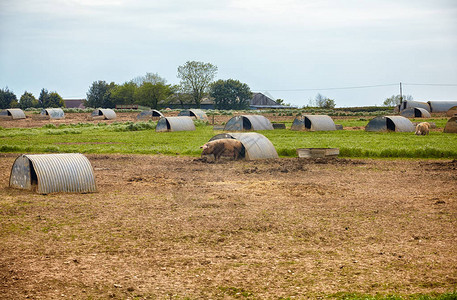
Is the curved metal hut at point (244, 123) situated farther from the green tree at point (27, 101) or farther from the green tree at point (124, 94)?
the green tree at point (27, 101)

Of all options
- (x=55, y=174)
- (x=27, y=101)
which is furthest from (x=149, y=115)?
(x=27, y=101)

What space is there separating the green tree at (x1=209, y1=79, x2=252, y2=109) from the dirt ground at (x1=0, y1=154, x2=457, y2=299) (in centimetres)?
9545

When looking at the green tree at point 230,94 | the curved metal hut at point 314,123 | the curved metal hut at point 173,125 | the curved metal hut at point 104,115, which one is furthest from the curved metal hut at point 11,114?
the green tree at point 230,94

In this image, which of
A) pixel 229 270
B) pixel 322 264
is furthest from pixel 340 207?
pixel 229 270

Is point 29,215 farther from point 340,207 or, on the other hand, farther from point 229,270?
point 340,207

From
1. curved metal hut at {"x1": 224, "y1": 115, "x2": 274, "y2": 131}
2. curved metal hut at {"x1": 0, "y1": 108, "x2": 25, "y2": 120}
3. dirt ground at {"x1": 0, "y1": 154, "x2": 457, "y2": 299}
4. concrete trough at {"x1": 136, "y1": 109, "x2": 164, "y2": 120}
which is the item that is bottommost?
dirt ground at {"x1": 0, "y1": 154, "x2": 457, "y2": 299}

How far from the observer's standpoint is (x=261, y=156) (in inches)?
945

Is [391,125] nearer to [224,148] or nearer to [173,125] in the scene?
[173,125]

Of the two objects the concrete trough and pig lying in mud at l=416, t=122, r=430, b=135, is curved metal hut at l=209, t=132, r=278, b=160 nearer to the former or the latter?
pig lying in mud at l=416, t=122, r=430, b=135

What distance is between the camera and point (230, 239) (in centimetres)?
1043

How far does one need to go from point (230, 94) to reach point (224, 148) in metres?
89.9

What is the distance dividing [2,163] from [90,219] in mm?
12781

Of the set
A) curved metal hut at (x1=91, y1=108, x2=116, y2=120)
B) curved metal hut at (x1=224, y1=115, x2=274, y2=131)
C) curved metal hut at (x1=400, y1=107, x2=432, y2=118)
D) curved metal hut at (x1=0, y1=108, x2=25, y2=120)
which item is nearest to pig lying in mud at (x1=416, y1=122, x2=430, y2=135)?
curved metal hut at (x1=224, y1=115, x2=274, y2=131)

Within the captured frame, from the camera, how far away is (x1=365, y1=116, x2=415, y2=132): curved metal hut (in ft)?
141
